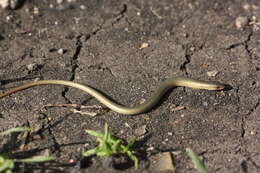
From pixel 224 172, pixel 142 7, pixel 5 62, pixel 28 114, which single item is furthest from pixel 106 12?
pixel 224 172

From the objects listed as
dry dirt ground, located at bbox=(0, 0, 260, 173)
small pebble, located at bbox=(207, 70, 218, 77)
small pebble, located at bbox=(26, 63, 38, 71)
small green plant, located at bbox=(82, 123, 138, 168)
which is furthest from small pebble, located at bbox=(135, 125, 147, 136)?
small pebble, located at bbox=(26, 63, 38, 71)

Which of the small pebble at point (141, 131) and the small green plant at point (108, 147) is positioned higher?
the small green plant at point (108, 147)

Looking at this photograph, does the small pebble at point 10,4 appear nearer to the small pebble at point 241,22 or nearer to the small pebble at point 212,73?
the small pebble at point 212,73

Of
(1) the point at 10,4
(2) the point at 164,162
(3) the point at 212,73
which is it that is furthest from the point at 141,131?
(1) the point at 10,4

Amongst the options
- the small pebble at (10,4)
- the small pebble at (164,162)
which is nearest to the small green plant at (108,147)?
the small pebble at (164,162)

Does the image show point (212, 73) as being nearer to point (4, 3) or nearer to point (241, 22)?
point (241, 22)

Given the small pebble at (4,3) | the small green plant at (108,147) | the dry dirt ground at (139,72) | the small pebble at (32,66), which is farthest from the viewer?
the small pebble at (4,3)

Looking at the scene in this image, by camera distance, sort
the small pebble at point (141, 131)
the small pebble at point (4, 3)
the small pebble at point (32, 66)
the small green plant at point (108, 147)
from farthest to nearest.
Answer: the small pebble at point (4, 3), the small pebble at point (32, 66), the small pebble at point (141, 131), the small green plant at point (108, 147)
